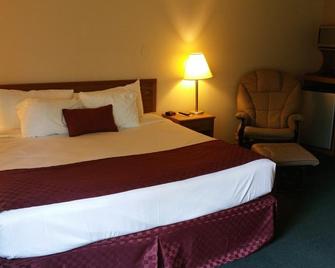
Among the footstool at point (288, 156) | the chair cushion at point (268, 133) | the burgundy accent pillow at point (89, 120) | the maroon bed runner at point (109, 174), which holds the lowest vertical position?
the footstool at point (288, 156)

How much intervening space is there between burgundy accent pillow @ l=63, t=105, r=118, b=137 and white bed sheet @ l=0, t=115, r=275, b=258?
84 mm

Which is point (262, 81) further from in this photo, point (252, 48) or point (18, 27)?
point (18, 27)

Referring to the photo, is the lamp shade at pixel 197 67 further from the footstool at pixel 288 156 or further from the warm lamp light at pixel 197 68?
the footstool at pixel 288 156

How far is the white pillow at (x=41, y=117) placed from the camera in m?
2.96

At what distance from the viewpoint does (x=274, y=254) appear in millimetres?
2518

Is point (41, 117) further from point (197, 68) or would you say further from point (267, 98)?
point (267, 98)

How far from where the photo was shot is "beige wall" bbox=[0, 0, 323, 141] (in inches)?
129

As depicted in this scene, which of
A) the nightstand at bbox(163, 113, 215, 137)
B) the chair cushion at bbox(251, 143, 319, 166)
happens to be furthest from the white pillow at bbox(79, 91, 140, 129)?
the chair cushion at bbox(251, 143, 319, 166)

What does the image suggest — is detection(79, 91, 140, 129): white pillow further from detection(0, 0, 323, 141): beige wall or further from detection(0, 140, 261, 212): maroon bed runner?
detection(0, 140, 261, 212): maroon bed runner

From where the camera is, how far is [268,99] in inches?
175

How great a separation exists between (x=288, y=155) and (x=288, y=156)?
20mm

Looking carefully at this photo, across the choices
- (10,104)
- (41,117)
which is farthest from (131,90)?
(10,104)

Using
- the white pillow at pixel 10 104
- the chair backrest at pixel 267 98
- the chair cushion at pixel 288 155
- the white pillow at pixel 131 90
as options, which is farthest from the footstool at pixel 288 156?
the white pillow at pixel 10 104

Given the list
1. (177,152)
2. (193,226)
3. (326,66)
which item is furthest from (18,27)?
(326,66)
